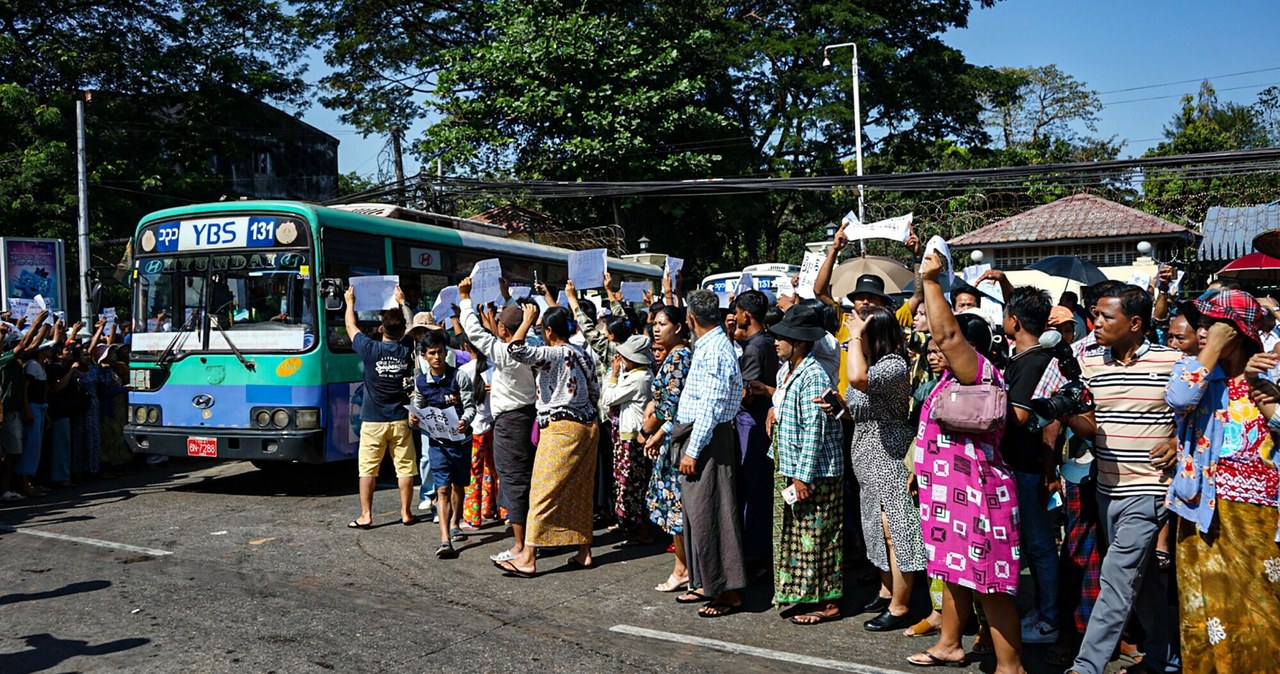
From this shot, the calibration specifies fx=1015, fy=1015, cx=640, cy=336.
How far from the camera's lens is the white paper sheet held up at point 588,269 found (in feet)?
30.8

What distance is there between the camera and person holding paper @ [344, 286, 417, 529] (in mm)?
8273

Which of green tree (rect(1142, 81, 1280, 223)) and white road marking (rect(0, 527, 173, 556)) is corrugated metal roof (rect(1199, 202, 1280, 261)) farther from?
white road marking (rect(0, 527, 173, 556))

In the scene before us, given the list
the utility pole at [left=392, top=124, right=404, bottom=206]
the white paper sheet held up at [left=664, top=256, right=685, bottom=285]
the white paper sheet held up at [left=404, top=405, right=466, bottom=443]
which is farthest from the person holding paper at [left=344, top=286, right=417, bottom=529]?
the utility pole at [left=392, top=124, right=404, bottom=206]

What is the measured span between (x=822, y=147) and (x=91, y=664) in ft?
81.1

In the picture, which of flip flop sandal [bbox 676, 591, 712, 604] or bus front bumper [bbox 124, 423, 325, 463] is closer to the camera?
flip flop sandal [bbox 676, 591, 712, 604]

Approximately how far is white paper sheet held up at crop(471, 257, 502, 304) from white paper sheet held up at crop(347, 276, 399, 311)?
1123mm

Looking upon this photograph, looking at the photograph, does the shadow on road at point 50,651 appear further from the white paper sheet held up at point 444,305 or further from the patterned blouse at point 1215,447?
the patterned blouse at point 1215,447

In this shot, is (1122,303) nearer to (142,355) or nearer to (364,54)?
(142,355)

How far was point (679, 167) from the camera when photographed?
23969mm

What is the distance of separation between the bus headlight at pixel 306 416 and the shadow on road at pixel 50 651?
13.4ft

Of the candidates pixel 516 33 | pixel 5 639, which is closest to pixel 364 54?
pixel 516 33

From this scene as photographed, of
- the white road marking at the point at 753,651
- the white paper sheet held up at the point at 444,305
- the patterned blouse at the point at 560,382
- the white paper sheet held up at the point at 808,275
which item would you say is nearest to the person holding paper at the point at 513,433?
the patterned blouse at the point at 560,382

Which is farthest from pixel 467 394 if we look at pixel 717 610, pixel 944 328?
pixel 944 328

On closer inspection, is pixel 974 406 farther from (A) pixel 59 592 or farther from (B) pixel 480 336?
(A) pixel 59 592
